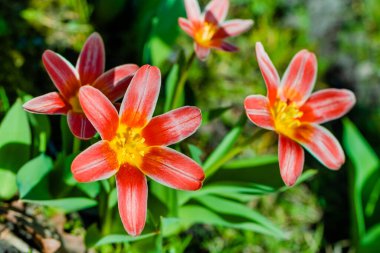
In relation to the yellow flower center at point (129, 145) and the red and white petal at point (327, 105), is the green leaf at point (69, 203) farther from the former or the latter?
the red and white petal at point (327, 105)

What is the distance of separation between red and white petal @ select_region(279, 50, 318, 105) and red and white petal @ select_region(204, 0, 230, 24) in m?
0.38

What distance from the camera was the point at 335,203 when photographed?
114 inches

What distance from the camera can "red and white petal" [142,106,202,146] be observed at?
1546 mm

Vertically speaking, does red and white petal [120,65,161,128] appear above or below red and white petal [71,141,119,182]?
above

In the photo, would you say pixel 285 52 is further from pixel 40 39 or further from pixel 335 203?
pixel 40 39

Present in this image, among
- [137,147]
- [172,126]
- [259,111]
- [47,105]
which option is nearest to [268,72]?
[259,111]

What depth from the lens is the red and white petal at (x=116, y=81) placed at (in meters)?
1.71

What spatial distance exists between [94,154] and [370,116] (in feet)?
7.36

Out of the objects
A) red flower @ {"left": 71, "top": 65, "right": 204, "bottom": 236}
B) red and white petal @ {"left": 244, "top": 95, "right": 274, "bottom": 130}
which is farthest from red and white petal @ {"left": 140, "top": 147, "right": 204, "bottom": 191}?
red and white petal @ {"left": 244, "top": 95, "right": 274, "bottom": 130}

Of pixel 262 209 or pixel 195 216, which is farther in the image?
pixel 262 209

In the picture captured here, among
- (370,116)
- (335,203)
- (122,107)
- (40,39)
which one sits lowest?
(335,203)

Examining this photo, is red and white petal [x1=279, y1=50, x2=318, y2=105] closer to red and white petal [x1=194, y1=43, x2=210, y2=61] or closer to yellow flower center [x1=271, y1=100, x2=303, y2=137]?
yellow flower center [x1=271, y1=100, x2=303, y2=137]

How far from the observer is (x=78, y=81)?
5.75 feet

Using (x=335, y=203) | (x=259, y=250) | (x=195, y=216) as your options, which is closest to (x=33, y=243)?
(x=195, y=216)
